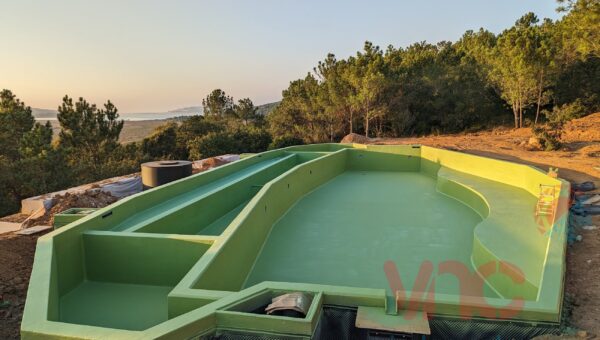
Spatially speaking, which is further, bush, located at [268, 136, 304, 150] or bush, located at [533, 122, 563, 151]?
bush, located at [268, 136, 304, 150]

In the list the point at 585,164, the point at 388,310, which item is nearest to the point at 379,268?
the point at 388,310

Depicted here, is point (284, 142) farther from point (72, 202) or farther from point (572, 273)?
point (572, 273)

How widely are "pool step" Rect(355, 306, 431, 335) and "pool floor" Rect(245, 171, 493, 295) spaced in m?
1.61

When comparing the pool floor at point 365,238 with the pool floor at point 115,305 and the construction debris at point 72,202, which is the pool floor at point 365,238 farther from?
the construction debris at point 72,202

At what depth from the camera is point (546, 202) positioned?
6.35m

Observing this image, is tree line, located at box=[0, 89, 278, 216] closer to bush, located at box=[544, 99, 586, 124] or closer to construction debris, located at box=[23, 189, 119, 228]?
construction debris, located at box=[23, 189, 119, 228]

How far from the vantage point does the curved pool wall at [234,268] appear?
3.14 m

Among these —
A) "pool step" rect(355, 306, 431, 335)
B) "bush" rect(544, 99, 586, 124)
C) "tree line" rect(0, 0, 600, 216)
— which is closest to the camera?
"pool step" rect(355, 306, 431, 335)

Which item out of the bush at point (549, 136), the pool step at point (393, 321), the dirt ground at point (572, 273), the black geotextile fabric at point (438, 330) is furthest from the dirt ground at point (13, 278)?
the bush at point (549, 136)

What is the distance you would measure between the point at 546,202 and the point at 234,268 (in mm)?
5490

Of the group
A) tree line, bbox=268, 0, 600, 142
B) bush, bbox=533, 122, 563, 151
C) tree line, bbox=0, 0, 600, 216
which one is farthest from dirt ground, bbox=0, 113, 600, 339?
tree line, bbox=268, 0, 600, 142

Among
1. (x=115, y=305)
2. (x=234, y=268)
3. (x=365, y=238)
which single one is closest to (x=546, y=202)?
(x=365, y=238)

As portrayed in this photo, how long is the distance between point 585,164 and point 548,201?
226 inches

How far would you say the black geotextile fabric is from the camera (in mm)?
3121
